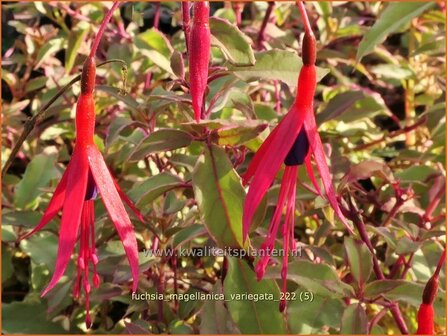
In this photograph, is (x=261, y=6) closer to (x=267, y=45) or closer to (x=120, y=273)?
(x=267, y=45)

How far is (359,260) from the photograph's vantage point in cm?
94

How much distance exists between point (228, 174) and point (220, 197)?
0.03 meters

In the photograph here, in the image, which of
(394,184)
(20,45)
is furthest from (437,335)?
(20,45)

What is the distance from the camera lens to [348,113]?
1.29m

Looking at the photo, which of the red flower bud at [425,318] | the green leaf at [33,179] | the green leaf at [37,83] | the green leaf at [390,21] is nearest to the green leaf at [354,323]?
the red flower bud at [425,318]

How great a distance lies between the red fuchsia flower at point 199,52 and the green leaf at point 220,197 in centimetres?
13

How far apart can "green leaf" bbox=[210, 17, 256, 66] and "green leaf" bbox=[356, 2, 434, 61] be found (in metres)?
0.16

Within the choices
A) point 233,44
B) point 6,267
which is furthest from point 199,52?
point 6,267

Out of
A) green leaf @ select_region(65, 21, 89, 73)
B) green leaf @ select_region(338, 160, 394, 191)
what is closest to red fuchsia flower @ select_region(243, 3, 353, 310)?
green leaf @ select_region(338, 160, 394, 191)

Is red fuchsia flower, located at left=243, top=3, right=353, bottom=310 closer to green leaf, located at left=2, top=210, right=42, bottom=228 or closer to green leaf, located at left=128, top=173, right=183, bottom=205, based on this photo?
green leaf, located at left=128, top=173, right=183, bottom=205

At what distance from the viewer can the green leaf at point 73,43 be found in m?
1.38

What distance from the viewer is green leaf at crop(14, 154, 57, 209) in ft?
4.07

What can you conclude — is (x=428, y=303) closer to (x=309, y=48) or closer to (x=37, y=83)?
(x=309, y=48)

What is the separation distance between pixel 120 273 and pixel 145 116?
0.22m
